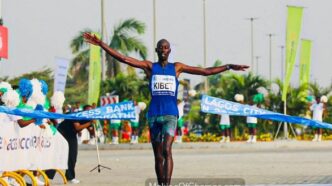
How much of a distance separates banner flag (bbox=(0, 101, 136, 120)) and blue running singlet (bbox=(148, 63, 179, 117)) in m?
2.26

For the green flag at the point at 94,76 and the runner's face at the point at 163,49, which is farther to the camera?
the green flag at the point at 94,76

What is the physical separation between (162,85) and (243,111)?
2815 millimetres

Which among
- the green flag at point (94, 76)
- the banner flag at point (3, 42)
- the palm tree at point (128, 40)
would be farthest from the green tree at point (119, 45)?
the banner flag at point (3, 42)

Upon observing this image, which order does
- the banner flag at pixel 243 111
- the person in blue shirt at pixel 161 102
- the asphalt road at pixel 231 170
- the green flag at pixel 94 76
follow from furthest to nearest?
the green flag at pixel 94 76 → the asphalt road at pixel 231 170 → the banner flag at pixel 243 111 → the person in blue shirt at pixel 161 102

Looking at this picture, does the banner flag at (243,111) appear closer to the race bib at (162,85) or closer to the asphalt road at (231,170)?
the asphalt road at (231,170)

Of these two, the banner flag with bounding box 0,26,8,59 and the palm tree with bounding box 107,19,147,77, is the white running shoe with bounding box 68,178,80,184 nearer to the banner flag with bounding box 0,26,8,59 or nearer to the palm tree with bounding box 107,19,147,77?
the banner flag with bounding box 0,26,8,59

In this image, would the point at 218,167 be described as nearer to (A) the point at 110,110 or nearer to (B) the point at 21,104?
(A) the point at 110,110

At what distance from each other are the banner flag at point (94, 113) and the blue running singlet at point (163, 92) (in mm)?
2256

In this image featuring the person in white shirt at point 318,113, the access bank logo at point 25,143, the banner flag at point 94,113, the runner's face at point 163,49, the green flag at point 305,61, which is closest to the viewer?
the runner's face at point 163,49

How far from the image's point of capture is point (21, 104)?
1634cm

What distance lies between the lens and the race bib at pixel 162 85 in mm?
13883

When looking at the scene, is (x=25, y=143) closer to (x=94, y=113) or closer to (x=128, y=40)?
(x=94, y=113)

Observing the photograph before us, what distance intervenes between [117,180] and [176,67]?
4624 mm

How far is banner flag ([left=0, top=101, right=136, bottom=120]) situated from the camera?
602 inches
